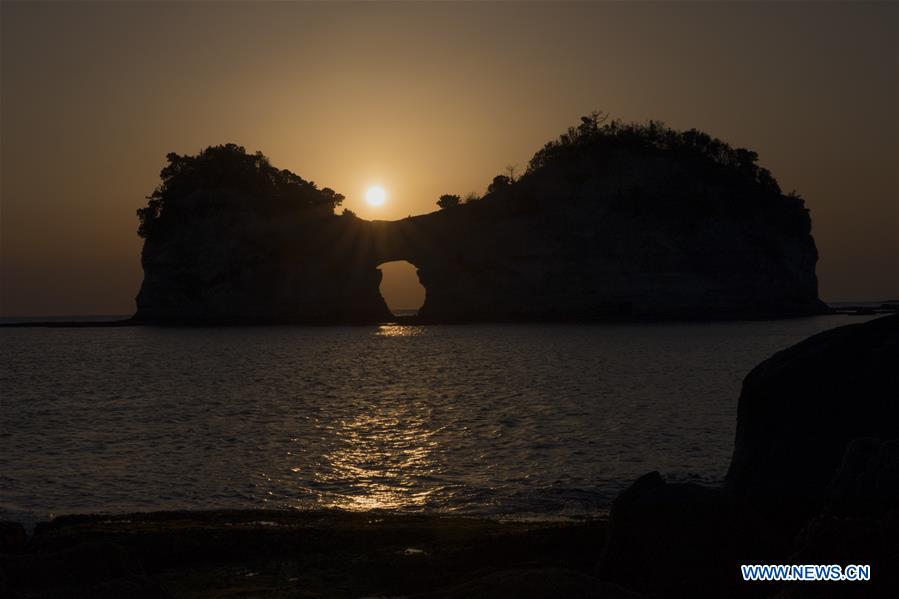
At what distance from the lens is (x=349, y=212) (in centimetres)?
11244

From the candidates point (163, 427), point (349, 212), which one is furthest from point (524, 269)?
point (163, 427)

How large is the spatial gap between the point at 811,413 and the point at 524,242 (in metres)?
92.7

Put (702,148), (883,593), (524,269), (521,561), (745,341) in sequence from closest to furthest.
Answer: (883,593) → (521,561) → (745,341) → (524,269) → (702,148)

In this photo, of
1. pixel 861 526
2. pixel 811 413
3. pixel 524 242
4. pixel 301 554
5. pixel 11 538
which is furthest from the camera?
pixel 524 242

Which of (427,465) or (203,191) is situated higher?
(203,191)

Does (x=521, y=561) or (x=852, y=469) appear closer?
(x=852, y=469)

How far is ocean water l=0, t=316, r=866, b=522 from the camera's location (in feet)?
52.4

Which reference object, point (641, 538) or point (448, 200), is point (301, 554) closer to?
point (641, 538)

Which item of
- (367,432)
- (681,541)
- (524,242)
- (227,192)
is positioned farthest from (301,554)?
(227,192)

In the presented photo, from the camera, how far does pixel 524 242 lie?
334 feet

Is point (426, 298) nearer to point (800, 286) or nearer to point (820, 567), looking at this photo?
point (800, 286)

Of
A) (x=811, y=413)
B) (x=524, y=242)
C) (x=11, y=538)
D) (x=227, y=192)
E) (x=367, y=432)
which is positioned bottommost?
(x=367, y=432)

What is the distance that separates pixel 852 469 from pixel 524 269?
95.1 metres

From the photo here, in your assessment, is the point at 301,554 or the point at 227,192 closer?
the point at 301,554
